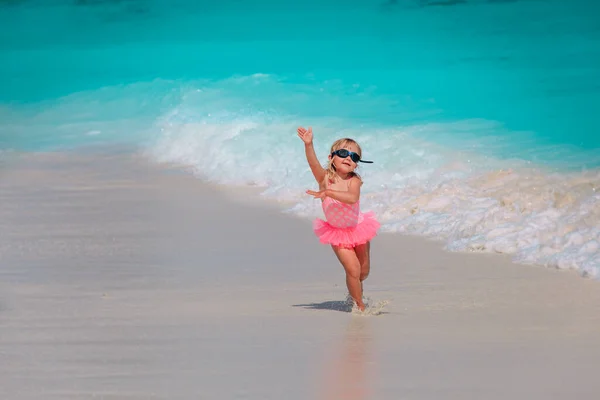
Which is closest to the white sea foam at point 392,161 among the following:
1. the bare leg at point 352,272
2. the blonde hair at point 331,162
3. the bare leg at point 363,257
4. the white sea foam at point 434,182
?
the white sea foam at point 434,182

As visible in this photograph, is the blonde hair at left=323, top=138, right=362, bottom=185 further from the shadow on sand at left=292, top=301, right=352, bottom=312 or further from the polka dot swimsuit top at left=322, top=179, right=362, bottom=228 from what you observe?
the shadow on sand at left=292, top=301, right=352, bottom=312

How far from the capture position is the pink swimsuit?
584 centimetres

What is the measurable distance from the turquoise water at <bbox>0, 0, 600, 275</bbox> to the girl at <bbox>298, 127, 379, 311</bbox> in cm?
156

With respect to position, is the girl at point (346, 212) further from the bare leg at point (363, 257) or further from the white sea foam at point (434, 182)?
the white sea foam at point (434, 182)

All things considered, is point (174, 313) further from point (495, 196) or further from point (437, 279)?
point (495, 196)

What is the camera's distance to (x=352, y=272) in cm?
580

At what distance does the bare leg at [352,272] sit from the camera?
5766mm

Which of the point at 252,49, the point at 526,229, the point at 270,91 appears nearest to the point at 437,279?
the point at 526,229

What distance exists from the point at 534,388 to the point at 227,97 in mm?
20443

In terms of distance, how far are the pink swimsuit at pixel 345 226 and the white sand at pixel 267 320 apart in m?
0.34

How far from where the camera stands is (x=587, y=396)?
4.16m

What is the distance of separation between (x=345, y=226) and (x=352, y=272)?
9.2 inches

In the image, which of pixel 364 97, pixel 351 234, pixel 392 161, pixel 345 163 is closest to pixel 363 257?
pixel 351 234

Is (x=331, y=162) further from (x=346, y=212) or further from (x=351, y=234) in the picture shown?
(x=351, y=234)
